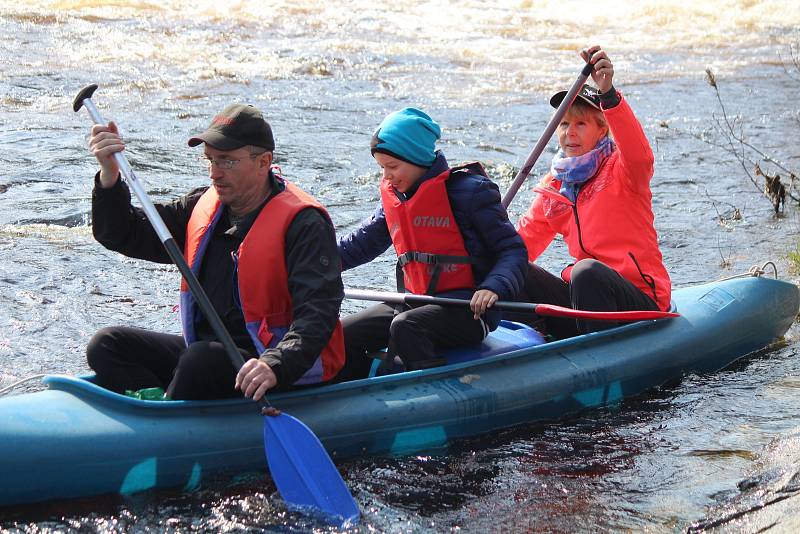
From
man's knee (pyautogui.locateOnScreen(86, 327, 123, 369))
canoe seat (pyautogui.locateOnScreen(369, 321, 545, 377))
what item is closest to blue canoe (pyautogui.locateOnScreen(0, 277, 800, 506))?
canoe seat (pyautogui.locateOnScreen(369, 321, 545, 377))

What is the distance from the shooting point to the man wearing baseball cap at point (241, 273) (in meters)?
3.38

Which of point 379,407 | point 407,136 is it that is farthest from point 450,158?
point 379,407

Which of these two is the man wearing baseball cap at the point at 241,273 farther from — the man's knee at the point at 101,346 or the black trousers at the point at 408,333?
the black trousers at the point at 408,333

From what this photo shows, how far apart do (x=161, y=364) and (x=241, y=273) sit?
48cm

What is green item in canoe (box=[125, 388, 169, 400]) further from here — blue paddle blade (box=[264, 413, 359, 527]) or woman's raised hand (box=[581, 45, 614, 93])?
woman's raised hand (box=[581, 45, 614, 93])

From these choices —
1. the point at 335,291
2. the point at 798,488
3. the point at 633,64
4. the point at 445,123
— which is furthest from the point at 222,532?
the point at 633,64

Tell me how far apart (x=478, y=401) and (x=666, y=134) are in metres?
6.14

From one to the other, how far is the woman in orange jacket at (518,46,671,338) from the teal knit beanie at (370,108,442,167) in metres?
0.74

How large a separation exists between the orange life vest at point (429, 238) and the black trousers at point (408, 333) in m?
0.11

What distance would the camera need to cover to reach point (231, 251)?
3512 millimetres

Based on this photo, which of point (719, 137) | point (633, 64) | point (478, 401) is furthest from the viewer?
point (633, 64)

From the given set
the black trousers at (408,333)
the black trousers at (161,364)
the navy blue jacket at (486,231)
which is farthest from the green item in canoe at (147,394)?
the navy blue jacket at (486,231)

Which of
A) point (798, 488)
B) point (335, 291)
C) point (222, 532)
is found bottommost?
point (222, 532)

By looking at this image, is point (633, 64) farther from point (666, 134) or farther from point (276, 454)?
point (276, 454)
